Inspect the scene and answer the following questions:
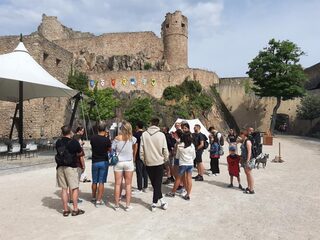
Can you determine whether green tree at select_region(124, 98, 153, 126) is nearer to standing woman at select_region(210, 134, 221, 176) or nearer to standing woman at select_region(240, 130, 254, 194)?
standing woman at select_region(210, 134, 221, 176)

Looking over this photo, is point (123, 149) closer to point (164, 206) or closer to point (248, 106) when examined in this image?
point (164, 206)

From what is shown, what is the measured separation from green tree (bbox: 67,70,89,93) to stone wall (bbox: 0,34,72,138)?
4.99 m

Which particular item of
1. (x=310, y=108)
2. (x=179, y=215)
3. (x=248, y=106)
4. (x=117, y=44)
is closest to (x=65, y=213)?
(x=179, y=215)

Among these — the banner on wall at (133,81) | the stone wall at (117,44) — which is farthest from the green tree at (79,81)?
the stone wall at (117,44)

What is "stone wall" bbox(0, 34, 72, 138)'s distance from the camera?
22.2 m

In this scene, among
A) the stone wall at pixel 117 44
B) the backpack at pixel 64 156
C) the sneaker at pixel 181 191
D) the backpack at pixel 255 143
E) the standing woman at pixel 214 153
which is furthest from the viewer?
the stone wall at pixel 117 44

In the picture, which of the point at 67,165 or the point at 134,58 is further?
the point at 134,58

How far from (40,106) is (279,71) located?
1943cm

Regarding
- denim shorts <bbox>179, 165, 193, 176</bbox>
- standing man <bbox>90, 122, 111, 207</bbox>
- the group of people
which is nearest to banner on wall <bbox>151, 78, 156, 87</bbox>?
the group of people

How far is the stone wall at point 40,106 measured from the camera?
22203 millimetres

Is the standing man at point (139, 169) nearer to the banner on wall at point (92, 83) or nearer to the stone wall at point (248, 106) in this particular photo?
the banner on wall at point (92, 83)

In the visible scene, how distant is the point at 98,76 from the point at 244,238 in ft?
107

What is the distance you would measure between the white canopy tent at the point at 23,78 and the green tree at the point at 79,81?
13.7 meters

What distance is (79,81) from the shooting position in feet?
104
